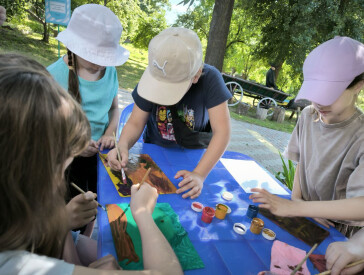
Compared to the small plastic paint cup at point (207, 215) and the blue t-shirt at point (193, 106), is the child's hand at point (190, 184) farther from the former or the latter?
the blue t-shirt at point (193, 106)

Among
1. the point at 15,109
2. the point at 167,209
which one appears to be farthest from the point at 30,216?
the point at 167,209

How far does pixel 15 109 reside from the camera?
648 mm

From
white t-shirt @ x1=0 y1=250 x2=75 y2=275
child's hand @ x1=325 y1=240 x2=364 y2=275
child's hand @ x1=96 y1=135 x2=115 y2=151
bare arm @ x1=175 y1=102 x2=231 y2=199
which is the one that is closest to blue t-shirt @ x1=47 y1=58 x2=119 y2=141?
child's hand @ x1=96 y1=135 x2=115 y2=151

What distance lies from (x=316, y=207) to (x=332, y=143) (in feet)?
1.23

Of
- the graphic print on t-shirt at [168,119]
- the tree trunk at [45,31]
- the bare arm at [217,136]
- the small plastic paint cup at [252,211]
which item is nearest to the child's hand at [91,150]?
the graphic print on t-shirt at [168,119]

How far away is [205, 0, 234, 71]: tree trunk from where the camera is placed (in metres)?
5.70

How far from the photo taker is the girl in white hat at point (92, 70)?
5.31 ft

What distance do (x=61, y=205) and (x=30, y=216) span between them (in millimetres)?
112

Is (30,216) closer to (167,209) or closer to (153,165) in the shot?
(167,209)

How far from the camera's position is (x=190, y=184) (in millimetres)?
1361

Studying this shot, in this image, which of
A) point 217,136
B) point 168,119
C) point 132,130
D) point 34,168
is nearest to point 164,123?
point 168,119

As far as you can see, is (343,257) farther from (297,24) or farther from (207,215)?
(297,24)

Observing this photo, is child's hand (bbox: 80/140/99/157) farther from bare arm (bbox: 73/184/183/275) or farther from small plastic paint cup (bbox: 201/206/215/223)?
small plastic paint cup (bbox: 201/206/215/223)

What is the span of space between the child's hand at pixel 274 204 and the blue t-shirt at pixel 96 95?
1.19 m
